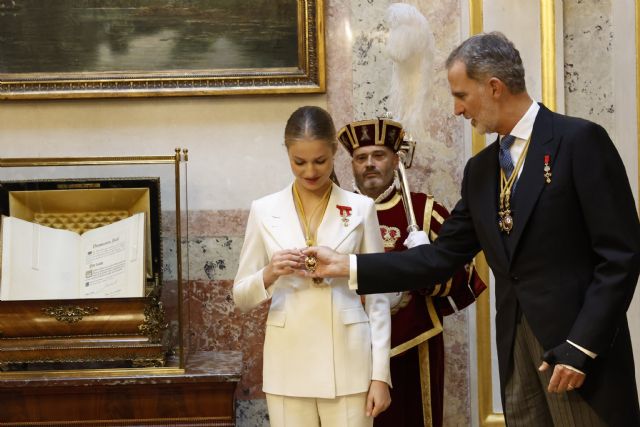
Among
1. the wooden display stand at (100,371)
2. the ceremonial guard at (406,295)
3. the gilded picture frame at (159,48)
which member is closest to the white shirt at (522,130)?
the ceremonial guard at (406,295)

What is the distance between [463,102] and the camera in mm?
2951

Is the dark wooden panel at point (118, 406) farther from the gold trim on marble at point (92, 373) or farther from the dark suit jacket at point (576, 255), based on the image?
the dark suit jacket at point (576, 255)

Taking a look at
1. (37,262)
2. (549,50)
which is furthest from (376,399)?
(549,50)

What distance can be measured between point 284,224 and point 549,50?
8.12ft

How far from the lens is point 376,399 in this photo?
2994 millimetres

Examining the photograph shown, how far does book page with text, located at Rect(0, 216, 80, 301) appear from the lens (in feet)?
13.2

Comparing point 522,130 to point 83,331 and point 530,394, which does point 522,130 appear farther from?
point 83,331

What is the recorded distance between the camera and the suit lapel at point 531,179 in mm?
2723

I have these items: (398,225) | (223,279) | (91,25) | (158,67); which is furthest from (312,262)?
(91,25)

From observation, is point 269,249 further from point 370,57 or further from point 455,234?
point 370,57

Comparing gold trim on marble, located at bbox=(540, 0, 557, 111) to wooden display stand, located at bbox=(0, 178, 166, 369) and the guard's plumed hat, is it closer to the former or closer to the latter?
the guard's plumed hat

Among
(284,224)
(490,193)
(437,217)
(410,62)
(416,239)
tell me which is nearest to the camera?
(490,193)

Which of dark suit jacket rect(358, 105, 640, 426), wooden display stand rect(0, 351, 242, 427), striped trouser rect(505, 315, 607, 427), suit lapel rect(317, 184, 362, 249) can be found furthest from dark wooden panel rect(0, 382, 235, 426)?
dark suit jacket rect(358, 105, 640, 426)

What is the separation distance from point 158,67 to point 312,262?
2367 millimetres
